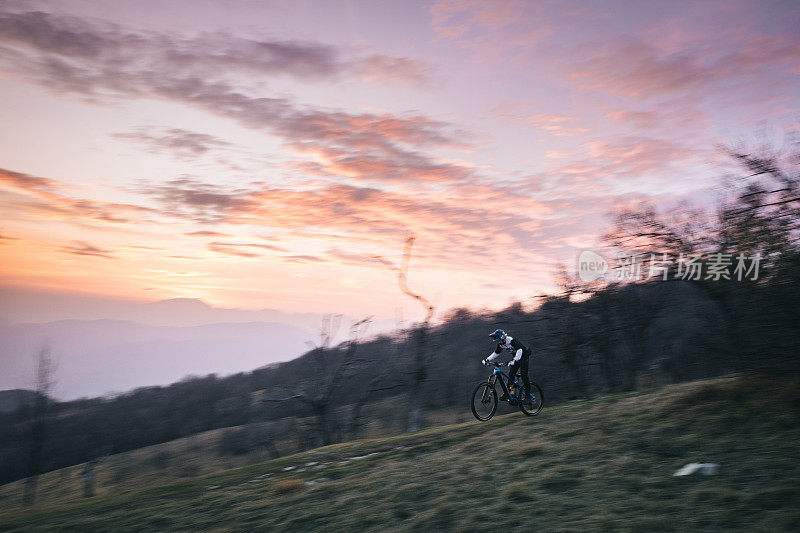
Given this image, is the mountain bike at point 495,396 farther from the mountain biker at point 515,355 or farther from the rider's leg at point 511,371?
the mountain biker at point 515,355

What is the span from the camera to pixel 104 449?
2315 inches

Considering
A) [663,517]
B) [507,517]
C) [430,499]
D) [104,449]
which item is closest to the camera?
[663,517]

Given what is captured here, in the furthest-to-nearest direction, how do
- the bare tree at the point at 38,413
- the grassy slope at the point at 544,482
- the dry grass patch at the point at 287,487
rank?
the bare tree at the point at 38,413 < the dry grass patch at the point at 287,487 < the grassy slope at the point at 544,482

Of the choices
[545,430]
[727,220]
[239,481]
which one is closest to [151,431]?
[239,481]

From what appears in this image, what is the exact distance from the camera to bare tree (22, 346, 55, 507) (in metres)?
45.8

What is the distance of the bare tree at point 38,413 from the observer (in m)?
45.8

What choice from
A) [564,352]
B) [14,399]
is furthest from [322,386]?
[14,399]

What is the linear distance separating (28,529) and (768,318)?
15888 millimetres

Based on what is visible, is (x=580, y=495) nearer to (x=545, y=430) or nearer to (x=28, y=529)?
(x=545, y=430)

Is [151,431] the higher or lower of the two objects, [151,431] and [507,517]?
the lower

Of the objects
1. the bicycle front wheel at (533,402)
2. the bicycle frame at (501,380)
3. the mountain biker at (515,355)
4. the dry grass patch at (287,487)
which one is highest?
the mountain biker at (515,355)

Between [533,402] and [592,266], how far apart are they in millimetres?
9367

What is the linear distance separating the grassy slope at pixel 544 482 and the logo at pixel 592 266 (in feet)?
25.8

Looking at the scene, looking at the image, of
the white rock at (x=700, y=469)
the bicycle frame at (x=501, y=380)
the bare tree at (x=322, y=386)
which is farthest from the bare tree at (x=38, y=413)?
the white rock at (x=700, y=469)
